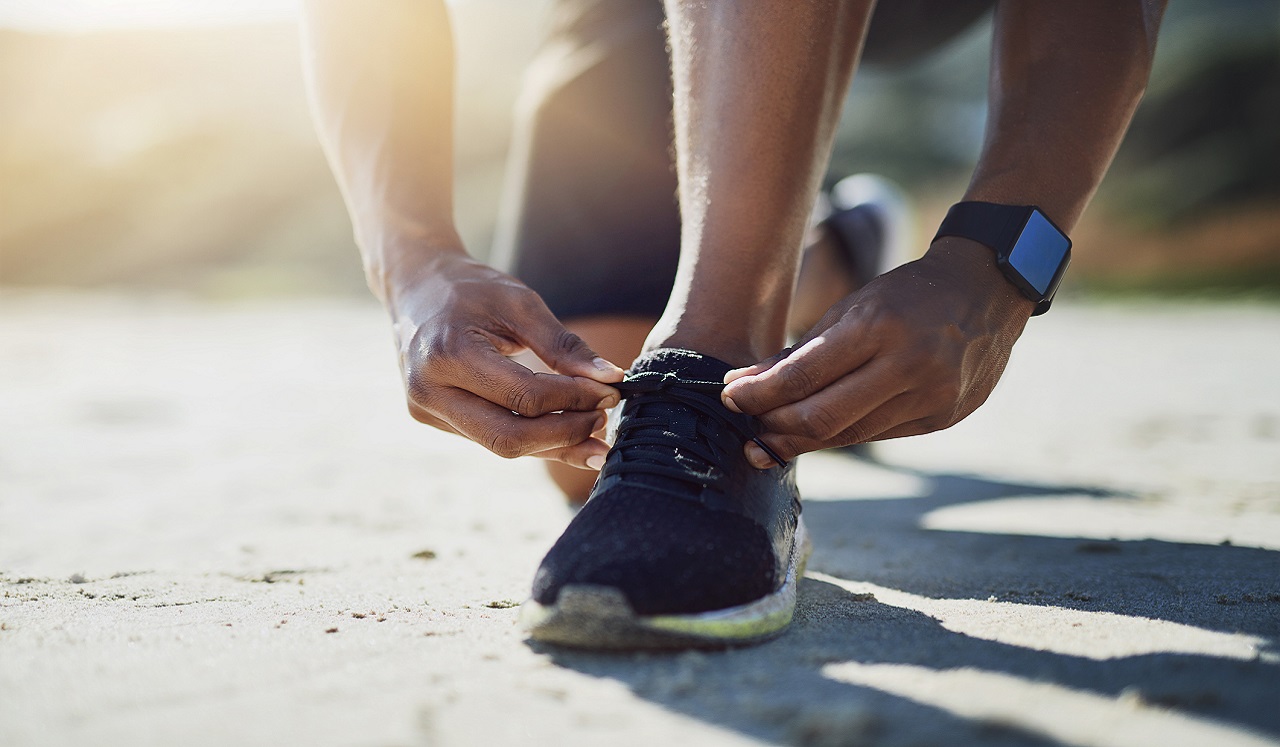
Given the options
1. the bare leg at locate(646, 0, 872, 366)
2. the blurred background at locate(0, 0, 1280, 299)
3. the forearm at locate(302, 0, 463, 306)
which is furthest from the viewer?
the blurred background at locate(0, 0, 1280, 299)

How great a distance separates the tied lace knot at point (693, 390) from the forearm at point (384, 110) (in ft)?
1.40

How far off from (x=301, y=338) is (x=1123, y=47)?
5916mm

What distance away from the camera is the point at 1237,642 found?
94cm

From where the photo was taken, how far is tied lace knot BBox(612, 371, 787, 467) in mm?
1098

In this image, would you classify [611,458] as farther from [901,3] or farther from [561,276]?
[901,3]

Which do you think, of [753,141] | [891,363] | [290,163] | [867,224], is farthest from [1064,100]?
[290,163]

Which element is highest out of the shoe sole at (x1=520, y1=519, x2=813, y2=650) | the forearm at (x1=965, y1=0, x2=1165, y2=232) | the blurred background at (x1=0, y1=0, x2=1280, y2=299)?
the blurred background at (x1=0, y1=0, x2=1280, y2=299)

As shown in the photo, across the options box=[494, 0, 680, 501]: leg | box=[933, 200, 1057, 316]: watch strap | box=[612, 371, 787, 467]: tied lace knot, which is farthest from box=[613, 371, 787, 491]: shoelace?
box=[494, 0, 680, 501]: leg

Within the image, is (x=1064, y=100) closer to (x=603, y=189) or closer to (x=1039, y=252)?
(x=1039, y=252)

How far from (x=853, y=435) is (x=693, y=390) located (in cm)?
20

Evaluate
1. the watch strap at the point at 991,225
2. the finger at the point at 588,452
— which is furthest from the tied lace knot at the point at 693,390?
the watch strap at the point at 991,225

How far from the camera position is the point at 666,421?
111 cm

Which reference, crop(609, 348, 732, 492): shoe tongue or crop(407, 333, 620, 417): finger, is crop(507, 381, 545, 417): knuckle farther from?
crop(609, 348, 732, 492): shoe tongue

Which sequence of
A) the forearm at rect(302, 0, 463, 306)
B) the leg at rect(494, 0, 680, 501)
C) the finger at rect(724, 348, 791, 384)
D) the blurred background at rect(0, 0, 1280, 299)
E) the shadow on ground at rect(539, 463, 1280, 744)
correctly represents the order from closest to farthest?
1. the shadow on ground at rect(539, 463, 1280, 744)
2. the finger at rect(724, 348, 791, 384)
3. the forearm at rect(302, 0, 463, 306)
4. the leg at rect(494, 0, 680, 501)
5. the blurred background at rect(0, 0, 1280, 299)
